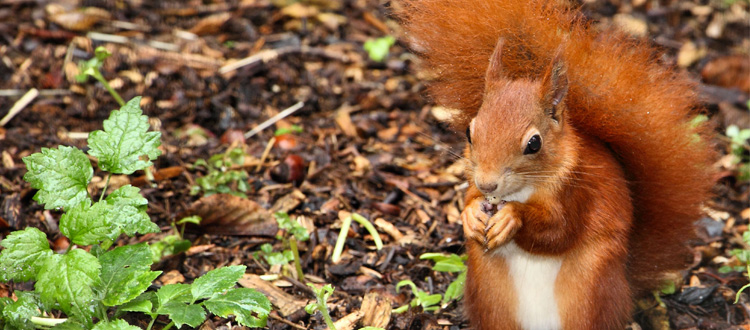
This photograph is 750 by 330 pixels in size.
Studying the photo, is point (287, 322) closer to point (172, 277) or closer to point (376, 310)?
point (376, 310)

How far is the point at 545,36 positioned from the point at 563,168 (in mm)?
406

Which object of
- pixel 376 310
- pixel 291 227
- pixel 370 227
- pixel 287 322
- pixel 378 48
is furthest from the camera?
pixel 378 48

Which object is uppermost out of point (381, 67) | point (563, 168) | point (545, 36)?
point (545, 36)

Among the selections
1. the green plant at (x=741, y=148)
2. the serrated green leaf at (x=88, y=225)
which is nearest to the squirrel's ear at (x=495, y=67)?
the serrated green leaf at (x=88, y=225)

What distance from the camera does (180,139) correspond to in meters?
3.65

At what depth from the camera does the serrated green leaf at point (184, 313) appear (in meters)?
2.13

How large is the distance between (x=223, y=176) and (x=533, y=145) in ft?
4.82

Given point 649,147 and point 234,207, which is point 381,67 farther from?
point 649,147

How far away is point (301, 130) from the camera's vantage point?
12.6ft

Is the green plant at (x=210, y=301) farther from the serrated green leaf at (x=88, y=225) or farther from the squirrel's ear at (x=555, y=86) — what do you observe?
the squirrel's ear at (x=555, y=86)

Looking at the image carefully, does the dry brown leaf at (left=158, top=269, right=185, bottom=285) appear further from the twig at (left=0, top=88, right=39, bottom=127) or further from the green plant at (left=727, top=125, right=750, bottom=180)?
the green plant at (left=727, top=125, right=750, bottom=180)

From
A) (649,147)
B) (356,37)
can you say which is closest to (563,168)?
(649,147)

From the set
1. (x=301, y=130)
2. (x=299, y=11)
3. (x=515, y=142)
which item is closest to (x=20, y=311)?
(x=515, y=142)

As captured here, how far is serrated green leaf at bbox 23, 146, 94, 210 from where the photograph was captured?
224cm
